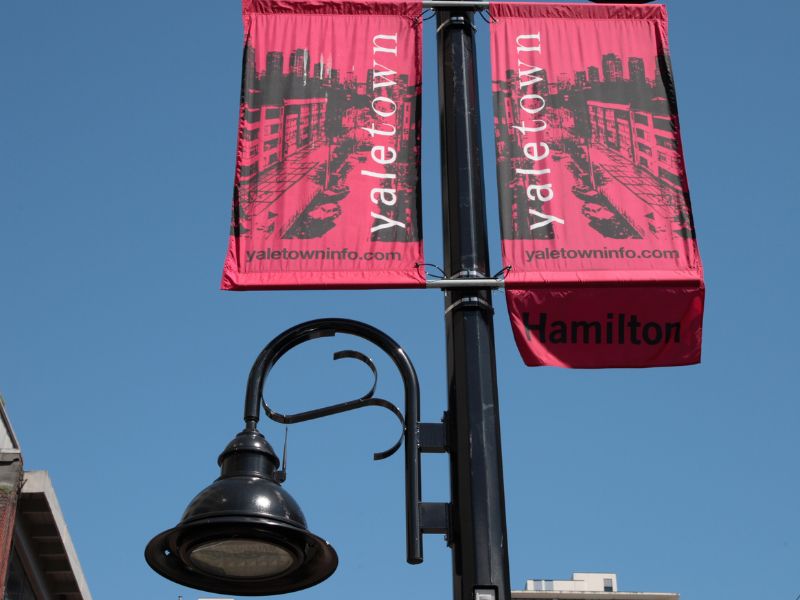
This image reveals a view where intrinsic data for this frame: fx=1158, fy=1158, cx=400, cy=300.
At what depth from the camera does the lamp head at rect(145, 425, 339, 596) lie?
5.82 meters

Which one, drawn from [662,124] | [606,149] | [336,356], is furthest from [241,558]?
[662,124]

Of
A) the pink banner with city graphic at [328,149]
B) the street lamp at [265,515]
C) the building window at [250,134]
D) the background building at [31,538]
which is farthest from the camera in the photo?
the background building at [31,538]

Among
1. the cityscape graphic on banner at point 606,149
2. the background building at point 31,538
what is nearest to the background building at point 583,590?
the background building at point 31,538

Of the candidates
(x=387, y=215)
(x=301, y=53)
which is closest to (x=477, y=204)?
(x=387, y=215)

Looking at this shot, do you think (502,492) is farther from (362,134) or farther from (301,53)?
(301,53)

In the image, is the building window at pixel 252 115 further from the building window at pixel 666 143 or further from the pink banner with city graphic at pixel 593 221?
the building window at pixel 666 143

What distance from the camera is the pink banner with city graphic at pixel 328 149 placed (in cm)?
702

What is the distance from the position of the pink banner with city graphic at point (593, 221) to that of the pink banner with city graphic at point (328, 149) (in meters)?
0.63

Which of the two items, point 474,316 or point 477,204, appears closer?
point 474,316

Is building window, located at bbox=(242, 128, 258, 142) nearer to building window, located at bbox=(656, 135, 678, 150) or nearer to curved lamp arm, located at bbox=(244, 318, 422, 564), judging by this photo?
curved lamp arm, located at bbox=(244, 318, 422, 564)

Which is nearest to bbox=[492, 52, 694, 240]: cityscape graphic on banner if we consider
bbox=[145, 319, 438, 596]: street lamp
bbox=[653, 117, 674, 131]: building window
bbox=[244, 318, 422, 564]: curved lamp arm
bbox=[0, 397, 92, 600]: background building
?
bbox=[653, 117, 674, 131]: building window

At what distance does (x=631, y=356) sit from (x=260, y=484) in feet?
8.45

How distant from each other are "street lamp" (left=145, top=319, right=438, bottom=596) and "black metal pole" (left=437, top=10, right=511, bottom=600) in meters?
0.19

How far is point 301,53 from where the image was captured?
8195 millimetres
